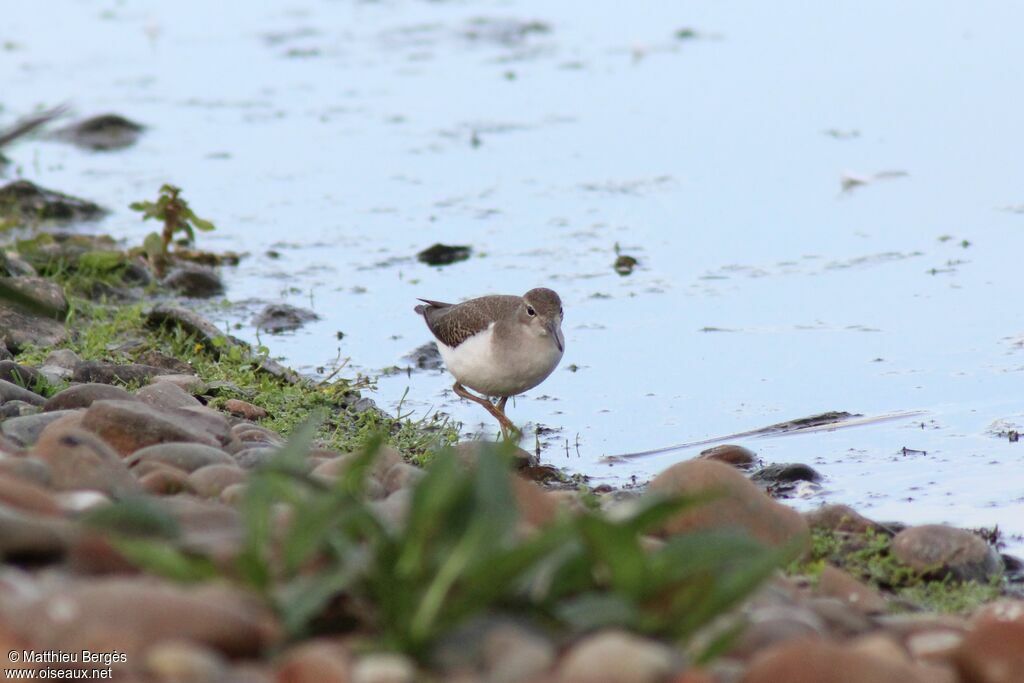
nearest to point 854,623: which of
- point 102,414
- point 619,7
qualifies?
point 102,414

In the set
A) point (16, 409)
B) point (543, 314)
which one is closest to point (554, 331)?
point (543, 314)

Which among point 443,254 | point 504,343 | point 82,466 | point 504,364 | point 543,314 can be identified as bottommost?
point 443,254

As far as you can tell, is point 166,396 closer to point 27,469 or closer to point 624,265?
point 27,469

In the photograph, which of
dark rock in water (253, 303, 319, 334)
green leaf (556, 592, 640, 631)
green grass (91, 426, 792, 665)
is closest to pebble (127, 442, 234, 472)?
green grass (91, 426, 792, 665)

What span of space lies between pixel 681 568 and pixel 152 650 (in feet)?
3.88

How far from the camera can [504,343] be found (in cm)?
719

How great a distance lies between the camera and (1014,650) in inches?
130

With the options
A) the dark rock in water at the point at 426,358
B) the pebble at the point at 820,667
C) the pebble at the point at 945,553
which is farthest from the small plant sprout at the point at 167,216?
the pebble at the point at 820,667

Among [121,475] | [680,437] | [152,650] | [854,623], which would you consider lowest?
[680,437]

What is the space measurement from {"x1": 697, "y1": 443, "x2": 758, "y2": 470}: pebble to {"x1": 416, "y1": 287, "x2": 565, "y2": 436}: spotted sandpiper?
0.98 m

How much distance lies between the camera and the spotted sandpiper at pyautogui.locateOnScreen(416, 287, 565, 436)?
7.21 metres

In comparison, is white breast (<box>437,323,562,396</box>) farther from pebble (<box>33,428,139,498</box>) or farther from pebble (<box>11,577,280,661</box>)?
pebble (<box>11,577,280,661</box>)

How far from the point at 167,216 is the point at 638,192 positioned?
3844 millimetres

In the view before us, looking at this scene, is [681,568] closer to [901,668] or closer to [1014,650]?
[901,668]
